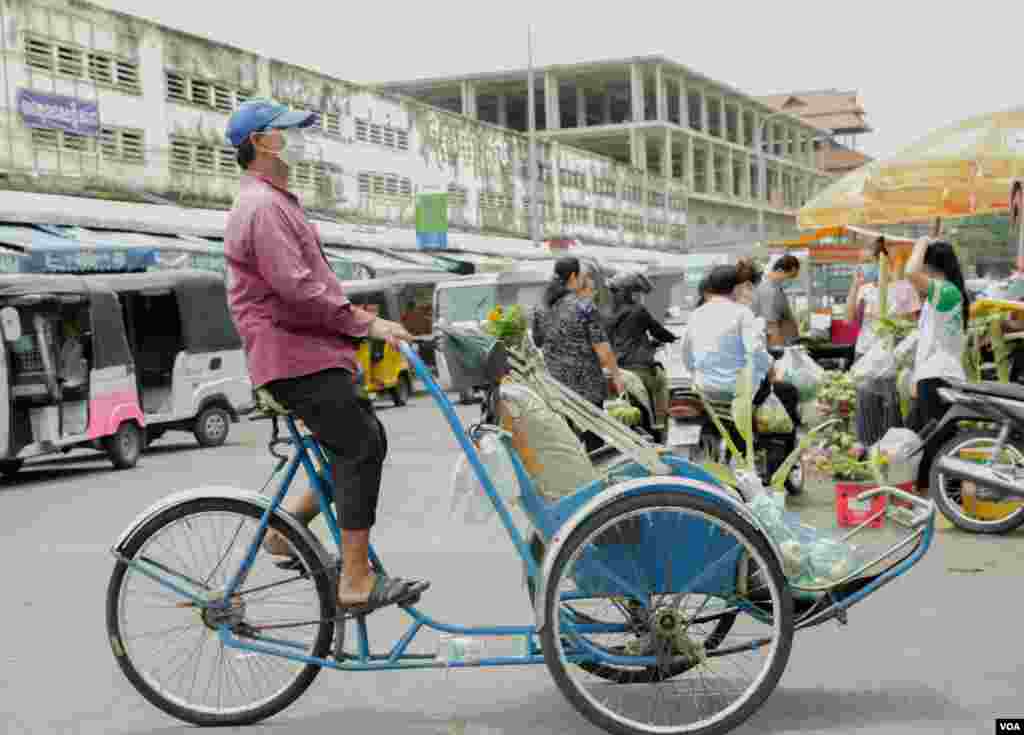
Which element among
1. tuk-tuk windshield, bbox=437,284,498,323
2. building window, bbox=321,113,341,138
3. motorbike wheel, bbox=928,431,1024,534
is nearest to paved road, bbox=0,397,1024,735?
motorbike wheel, bbox=928,431,1024,534

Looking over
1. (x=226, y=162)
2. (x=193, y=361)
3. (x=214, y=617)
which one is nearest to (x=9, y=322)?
(x=193, y=361)

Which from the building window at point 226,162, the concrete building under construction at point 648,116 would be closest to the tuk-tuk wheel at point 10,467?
the building window at point 226,162

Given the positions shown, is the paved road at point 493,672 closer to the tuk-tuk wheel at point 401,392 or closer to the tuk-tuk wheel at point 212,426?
the tuk-tuk wheel at point 212,426

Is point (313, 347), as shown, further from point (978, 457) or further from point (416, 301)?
point (416, 301)

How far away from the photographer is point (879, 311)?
1172 centimetres

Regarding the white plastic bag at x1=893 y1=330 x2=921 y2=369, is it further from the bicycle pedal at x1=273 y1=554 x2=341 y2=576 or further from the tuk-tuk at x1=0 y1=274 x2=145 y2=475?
the tuk-tuk at x1=0 y1=274 x2=145 y2=475

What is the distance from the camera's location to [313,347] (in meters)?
4.22

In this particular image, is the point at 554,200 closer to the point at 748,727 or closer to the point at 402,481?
the point at 402,481

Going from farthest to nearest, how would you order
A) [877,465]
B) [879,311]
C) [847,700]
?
[879,311] < [877,465] < [847,700]

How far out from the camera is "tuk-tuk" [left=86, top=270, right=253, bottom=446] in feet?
57.0

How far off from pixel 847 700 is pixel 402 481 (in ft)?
25.4

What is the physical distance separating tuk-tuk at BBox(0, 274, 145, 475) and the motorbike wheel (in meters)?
9.80

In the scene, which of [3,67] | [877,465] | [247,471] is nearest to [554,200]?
[3,67]

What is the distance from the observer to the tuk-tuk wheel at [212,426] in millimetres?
17609
